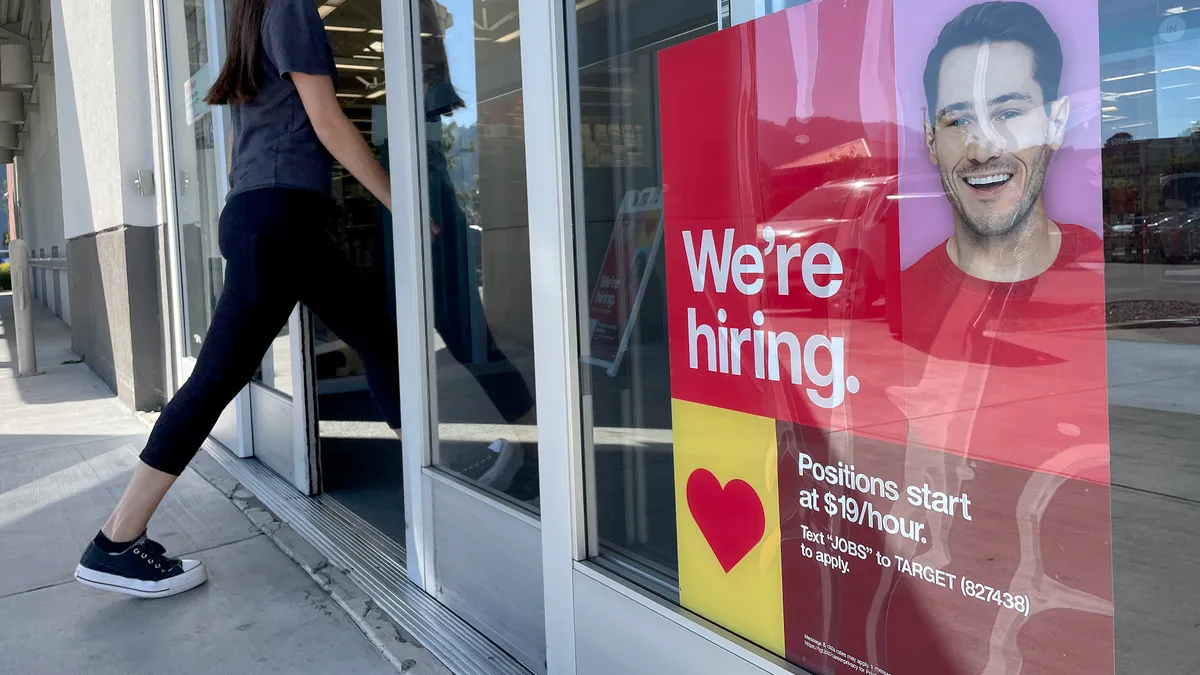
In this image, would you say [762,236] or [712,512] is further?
[712,512]

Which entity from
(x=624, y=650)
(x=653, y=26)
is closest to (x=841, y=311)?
(x=653, y=26)

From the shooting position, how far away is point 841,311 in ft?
3.97

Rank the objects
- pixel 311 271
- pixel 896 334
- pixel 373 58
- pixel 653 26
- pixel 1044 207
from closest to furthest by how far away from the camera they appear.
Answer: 1. pixel 1044 207
2. pixel 896 334
3. pixel 653 26
4. pixel 311 271
5. pixel 373 58

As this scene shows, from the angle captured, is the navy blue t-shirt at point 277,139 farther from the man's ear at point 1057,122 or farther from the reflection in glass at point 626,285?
the man's ear at point 1057,122

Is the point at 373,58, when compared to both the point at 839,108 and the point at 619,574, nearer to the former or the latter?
the point at 619,574

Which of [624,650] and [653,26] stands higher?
[653,26]

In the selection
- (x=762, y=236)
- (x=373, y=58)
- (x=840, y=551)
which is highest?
(x=373, y=58)

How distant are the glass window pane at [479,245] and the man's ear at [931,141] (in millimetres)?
1163

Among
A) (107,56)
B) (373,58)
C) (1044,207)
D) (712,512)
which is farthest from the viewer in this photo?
(107,56)

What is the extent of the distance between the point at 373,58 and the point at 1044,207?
345 cm

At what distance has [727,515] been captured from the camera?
146cm

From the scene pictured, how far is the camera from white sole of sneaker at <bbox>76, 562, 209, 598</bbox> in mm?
2629

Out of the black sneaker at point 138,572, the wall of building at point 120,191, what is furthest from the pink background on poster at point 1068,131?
the wall of building at point 120,191

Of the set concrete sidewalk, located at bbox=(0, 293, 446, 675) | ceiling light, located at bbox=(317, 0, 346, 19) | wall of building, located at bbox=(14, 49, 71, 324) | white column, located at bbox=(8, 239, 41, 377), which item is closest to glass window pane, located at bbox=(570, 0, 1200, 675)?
concrete sidewalk, located at bbox=(0, 293, 446, 675)
